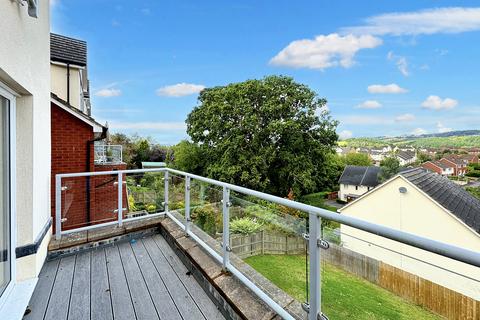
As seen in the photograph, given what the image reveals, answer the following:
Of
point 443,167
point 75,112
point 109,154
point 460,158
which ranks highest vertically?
point 75,112

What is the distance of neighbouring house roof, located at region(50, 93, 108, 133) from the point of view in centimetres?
674

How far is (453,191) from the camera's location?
1321 cm

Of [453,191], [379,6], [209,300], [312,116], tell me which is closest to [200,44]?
[312,116]

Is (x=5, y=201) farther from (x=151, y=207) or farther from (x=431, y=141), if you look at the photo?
(x=431, y=141)

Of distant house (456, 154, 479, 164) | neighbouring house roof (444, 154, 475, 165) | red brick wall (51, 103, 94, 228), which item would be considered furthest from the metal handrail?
distant house (456, 154, 479, 164)

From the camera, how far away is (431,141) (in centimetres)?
5266

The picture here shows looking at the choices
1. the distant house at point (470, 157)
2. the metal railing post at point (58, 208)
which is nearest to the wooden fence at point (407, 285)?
the metal railing post at point (58, 208)

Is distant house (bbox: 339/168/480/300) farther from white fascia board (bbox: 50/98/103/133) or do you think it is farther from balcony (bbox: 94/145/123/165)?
balcony (bbox: 94/145/123/165)

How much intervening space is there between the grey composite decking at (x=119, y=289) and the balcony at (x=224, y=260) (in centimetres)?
1

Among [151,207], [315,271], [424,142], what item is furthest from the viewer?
[424,142]

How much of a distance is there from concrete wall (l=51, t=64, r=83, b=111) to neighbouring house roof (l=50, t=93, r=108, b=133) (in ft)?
9.80

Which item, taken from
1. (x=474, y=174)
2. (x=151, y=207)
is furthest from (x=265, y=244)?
(x=474, y=174)

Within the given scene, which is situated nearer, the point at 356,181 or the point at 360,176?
the point at 356,181

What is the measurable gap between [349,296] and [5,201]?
269 cm
